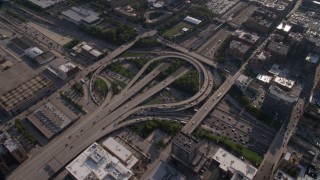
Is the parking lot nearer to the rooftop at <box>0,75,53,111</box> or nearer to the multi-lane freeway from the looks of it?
the multi-lane freeway

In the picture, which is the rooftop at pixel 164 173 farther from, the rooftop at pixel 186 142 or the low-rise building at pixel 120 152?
the rooftop at pixel 186 142

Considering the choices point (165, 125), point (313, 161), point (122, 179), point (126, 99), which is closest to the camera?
point (122, 179)

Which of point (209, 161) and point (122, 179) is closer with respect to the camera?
point (122, 179)

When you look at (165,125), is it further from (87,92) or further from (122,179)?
(87,92)

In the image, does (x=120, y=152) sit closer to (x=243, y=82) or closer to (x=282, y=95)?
(x=243, y=82)

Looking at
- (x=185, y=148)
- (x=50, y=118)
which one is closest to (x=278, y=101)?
(x=185, y=148)

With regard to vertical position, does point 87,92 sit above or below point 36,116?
above

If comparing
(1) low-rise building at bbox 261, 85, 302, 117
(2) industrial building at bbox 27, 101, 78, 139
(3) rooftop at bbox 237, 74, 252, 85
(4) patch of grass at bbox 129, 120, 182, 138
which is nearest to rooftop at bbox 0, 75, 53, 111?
(2) industrial building at bbox 27, 101, 78, 139

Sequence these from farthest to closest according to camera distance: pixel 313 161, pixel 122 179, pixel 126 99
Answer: pixel 126 99, pixel 313 161, pixel 122 179

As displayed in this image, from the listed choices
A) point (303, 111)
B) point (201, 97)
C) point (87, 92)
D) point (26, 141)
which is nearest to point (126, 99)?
point (87, 92)
